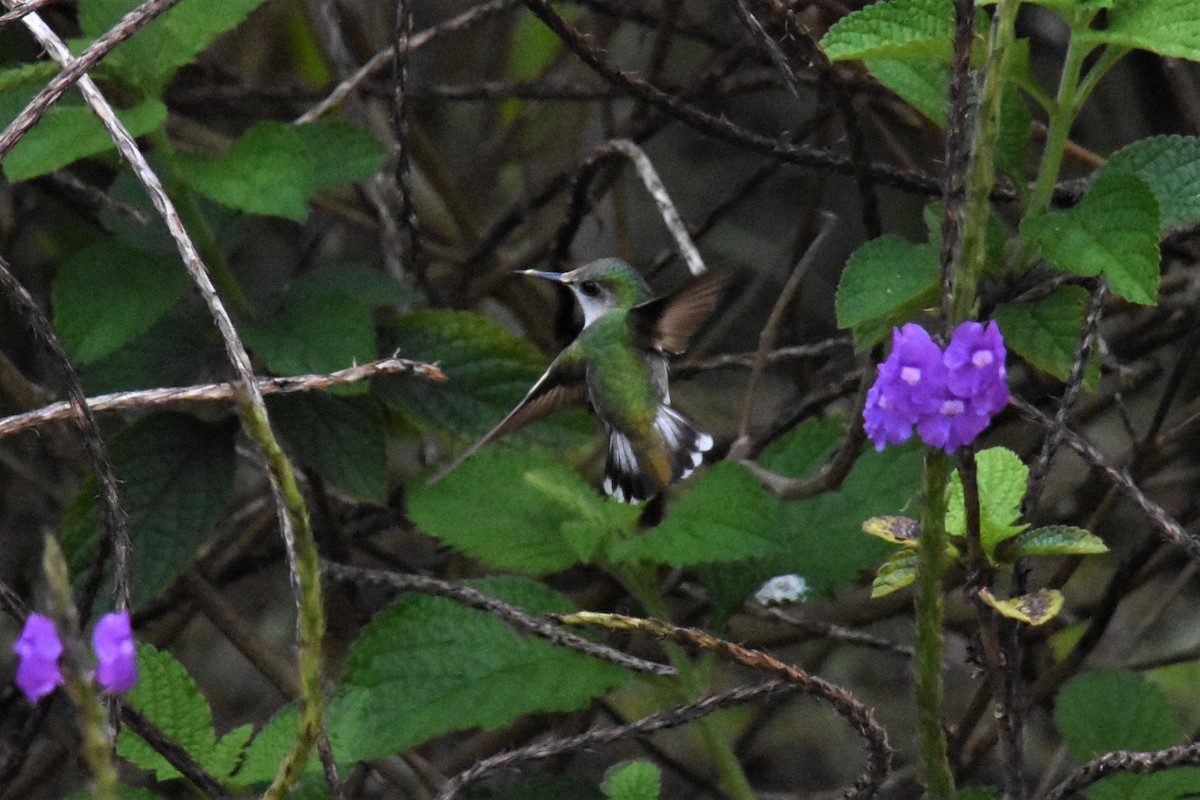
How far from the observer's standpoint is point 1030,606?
1.34 meters

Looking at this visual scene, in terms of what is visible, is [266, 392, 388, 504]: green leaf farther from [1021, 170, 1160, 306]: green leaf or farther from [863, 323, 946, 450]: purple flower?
[863, 323, 946, 450]: purple flower

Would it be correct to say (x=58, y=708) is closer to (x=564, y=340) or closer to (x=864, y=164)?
(x=564, y=340)

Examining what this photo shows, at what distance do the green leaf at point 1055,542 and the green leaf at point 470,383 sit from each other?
3.32ft

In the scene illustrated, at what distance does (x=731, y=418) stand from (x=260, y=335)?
187cm

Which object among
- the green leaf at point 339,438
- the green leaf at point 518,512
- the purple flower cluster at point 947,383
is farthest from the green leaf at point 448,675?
the purple flower cluster at point 947,383

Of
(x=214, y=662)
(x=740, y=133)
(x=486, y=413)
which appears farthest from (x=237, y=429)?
(x=214, y=662)

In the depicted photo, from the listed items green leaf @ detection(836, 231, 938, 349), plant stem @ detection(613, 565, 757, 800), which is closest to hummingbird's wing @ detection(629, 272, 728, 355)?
green leaf @ detection(836, 231, 938, 349)

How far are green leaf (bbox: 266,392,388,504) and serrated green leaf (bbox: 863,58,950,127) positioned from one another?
3.00 ft

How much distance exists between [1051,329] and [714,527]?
47cm

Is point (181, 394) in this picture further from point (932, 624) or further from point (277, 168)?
point (932, 624)

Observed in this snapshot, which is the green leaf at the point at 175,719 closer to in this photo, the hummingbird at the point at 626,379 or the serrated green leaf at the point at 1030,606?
the hummingbird at the point at 626,379

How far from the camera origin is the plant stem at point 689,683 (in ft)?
5.92

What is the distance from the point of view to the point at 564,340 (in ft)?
7.72

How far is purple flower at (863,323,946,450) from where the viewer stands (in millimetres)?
1081
